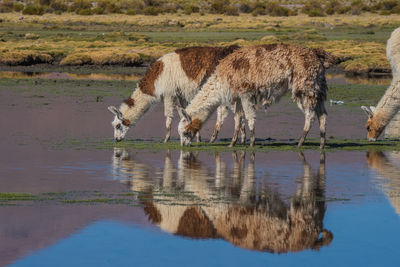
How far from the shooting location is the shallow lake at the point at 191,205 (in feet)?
29.7

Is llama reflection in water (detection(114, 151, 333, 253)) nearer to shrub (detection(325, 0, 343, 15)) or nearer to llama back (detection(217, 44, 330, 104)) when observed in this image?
llama back (detection(217, 44, 330, 104))

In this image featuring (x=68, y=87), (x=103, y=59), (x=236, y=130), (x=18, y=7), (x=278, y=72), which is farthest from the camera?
(x=18, y=7)

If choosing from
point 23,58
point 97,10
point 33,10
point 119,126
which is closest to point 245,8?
point 97,10

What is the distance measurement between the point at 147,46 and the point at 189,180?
127 feet

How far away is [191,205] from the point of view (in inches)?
439

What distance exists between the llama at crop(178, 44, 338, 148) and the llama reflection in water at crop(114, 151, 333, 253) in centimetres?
236

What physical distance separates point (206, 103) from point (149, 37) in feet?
153

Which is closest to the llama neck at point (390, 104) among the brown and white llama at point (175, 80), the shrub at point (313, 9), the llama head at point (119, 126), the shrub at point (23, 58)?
the brown and white llama at point (175, 80)

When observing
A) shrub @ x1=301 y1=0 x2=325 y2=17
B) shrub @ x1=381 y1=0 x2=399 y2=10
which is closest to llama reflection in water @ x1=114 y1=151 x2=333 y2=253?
shrub @ x1=301 y1=0 x2=325 y2=17

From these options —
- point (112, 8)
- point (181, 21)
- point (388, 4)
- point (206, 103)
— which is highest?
point (388, 4)

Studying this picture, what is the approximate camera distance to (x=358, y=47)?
5153 cm

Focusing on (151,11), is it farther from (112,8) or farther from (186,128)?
(186,128)

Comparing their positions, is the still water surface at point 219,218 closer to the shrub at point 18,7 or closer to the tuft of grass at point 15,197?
the tuft of grass at point 15,197

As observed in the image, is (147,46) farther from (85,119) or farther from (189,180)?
(189,180)
